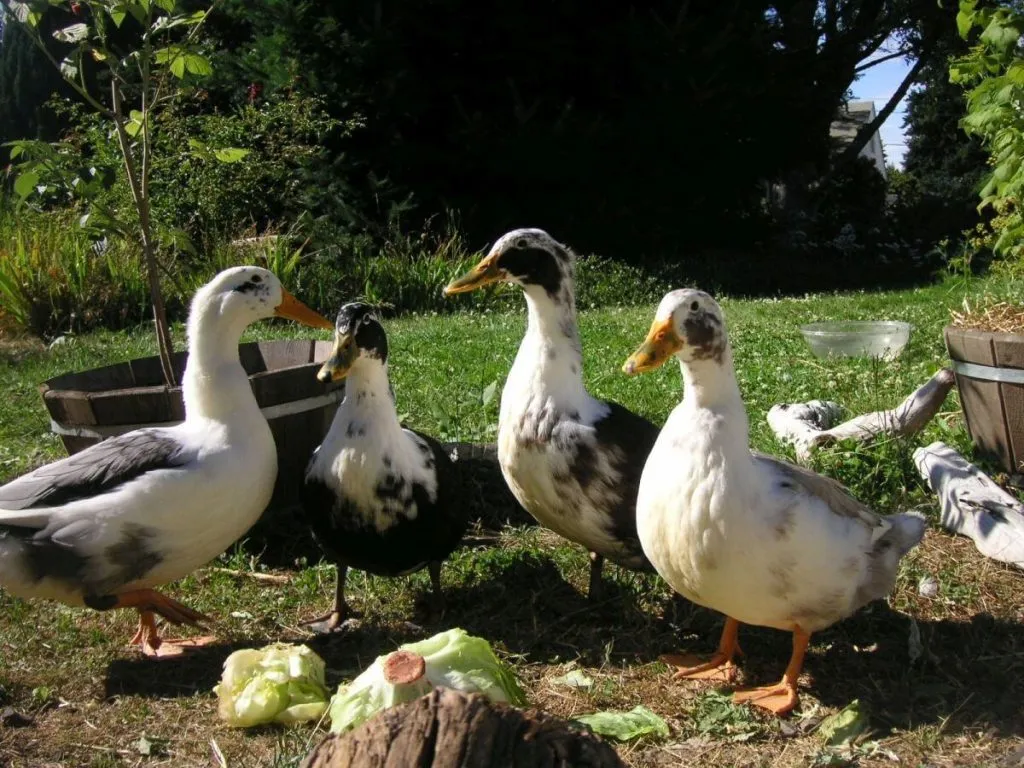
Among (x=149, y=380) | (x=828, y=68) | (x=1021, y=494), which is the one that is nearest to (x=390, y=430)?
(x=149, y=380)

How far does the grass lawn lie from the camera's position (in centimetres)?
269

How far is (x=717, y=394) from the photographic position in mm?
2809

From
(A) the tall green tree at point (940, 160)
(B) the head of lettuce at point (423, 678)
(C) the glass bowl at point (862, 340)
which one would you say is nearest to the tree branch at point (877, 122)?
(A) the tall green tree at point (940, 160)

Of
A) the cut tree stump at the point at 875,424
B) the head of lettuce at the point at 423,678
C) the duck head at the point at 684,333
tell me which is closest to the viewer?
the head of lettuce at the point at 423,678

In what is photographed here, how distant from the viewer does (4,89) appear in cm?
2034

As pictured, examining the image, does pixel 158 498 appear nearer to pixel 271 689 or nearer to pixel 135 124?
pixel 271 689

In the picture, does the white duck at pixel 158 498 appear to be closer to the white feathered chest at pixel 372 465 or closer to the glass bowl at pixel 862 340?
the white feathered chest at pixel 372 465

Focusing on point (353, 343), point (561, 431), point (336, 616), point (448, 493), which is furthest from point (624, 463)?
point (336, 616)

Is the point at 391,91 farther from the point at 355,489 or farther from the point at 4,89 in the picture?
the point at 4,89

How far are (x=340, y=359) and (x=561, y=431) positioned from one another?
2.61ft

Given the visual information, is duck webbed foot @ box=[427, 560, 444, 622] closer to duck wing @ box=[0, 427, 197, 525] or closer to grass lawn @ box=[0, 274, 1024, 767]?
grass lawn @ box=[0, 274, 1024, 767]

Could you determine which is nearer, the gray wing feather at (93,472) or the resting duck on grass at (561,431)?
the gray wing feather at (93,472)

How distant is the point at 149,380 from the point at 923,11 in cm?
1628

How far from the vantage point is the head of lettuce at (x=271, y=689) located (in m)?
2.75
